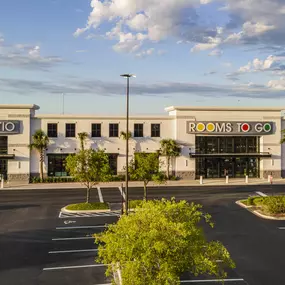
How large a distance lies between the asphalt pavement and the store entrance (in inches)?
526

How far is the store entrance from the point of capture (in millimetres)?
55344

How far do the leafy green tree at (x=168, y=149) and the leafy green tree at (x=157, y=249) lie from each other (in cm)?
3792

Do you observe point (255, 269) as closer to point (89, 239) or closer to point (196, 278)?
point (196, 278)

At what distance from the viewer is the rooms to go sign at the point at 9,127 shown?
50.6 m

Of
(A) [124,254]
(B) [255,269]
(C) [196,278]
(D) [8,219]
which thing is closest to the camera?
(A) [124,254]

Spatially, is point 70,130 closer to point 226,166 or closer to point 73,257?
point 226,166

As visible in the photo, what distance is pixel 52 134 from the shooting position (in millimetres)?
52406

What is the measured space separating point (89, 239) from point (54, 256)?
140 inches

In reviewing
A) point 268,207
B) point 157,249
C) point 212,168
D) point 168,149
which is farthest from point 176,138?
point 157,249

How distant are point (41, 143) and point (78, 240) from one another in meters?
27.4

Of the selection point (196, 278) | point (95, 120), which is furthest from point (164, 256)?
point (95, 120)

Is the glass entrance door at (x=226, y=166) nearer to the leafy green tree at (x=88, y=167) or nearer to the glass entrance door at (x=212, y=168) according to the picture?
the glass entrance door at (x=212, y=168)

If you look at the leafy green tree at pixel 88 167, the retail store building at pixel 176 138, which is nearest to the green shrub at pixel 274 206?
the leafy green tree at pixel 88 167

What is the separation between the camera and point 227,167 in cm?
5603
